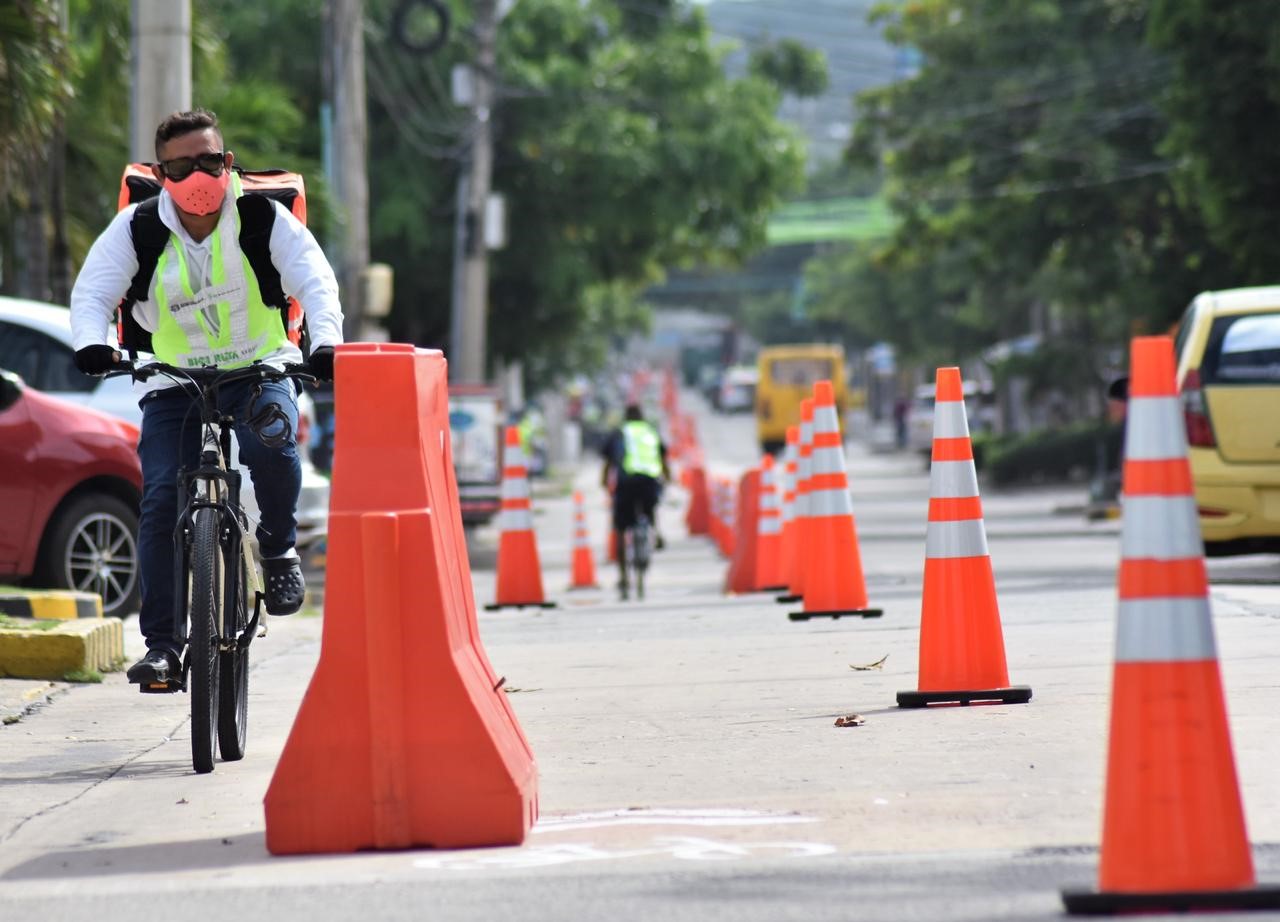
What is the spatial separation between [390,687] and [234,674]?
1.52 m

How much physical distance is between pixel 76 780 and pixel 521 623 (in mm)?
6261

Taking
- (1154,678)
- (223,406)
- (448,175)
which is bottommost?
(1154,678)

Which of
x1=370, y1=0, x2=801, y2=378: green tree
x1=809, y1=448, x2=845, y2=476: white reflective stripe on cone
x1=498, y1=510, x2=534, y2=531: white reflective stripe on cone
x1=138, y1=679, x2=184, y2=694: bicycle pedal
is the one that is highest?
x1=370, y1=0, x2=801, y2=378: green tree

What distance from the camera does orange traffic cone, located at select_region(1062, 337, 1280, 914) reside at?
14.8 feet

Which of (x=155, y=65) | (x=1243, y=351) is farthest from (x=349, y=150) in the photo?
(x=1243, y=351)

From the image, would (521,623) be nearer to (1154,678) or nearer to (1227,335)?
(1227,335)

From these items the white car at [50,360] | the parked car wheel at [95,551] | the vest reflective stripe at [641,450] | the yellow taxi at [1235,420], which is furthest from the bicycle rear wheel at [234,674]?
the vest reflective stripe at [641,450]

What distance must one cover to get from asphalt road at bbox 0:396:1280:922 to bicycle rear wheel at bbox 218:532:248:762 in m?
0.14

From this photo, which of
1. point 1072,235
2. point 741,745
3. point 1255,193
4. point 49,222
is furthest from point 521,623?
point 1072,235

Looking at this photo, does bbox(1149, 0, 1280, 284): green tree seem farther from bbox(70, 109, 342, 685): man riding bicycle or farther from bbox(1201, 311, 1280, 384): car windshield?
bbox(70, 109, 342, 685): man riding bicycle

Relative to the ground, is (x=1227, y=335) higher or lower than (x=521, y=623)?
higher

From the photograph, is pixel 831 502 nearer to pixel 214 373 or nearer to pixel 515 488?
pixel 515 488

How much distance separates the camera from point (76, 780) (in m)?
6.92

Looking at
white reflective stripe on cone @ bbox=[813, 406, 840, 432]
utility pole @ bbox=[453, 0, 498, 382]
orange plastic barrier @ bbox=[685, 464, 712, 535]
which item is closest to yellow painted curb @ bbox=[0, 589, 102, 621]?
white reflective stripe on cone @ bbox=[813, 406, 840, 432]
